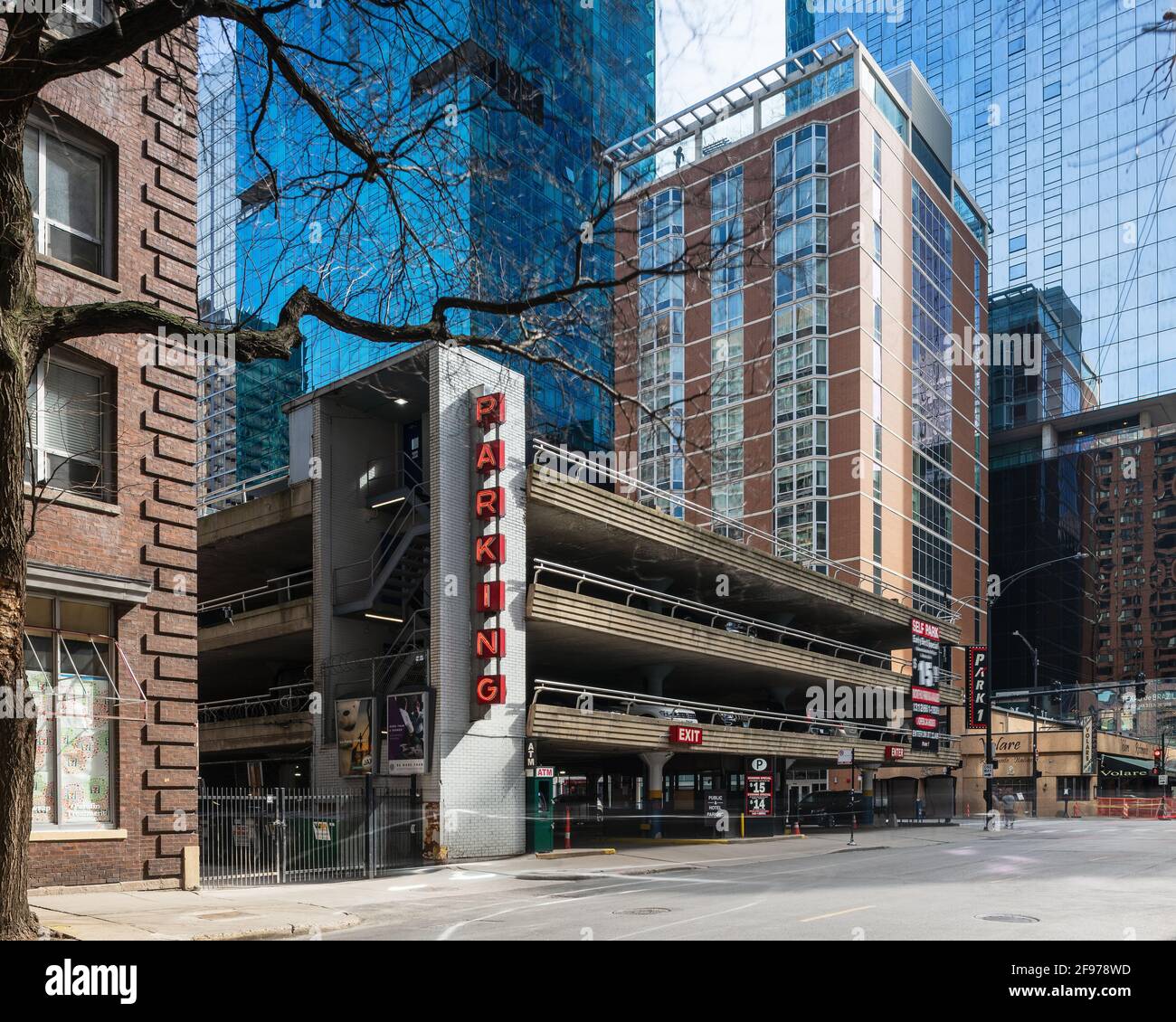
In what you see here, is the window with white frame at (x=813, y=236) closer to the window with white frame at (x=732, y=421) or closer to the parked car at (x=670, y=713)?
the window with white frame at (x=732, y=421)

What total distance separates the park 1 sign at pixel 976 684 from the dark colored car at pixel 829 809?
7.92m

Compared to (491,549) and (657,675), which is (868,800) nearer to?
(657,675)

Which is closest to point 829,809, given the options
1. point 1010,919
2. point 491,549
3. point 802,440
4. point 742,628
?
point 742,628

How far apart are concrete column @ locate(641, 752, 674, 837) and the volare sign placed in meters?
9.68

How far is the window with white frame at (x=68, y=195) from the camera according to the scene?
17.9m

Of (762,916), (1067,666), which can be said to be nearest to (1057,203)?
(1067,666)

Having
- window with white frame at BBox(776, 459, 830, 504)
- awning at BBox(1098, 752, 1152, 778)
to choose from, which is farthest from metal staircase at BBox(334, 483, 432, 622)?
awning at BBox(1098, 752, 1152, 778)

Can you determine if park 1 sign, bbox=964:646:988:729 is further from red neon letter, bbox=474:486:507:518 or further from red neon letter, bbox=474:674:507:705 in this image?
red neon letter, bbox=474:486:507:518

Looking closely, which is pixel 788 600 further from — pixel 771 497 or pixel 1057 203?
pixel 1057 203

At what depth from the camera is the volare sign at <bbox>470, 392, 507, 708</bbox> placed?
92.9ft

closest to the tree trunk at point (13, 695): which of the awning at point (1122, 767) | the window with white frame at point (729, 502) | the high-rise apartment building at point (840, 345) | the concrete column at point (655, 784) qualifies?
the concrete column at point (655, 784)

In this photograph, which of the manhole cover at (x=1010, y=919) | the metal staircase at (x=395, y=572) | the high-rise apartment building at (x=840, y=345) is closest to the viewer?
the manhole cover at (x=1010, y=919)

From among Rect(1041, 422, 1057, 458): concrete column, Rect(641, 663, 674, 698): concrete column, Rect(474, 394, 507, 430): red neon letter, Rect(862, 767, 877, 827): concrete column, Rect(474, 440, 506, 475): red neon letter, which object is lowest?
Rect(862, 767, 877, 827): concrete column

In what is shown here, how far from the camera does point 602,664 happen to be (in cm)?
4012
